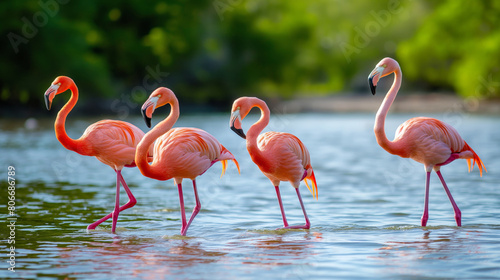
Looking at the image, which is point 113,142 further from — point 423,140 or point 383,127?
point 423,140

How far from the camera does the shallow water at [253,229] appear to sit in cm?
575

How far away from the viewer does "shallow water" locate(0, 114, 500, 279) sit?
575cm

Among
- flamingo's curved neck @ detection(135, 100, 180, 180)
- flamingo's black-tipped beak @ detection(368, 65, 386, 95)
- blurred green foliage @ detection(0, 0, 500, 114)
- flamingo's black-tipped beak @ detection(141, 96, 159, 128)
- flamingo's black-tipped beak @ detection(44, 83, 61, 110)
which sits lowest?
flamingo's curved neck @ detection(135, 100, 180, 180)

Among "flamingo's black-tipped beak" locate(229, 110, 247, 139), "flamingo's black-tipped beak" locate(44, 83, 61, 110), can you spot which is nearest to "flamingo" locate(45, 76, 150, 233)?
"flamingo's black-tipped beak" locate(44, 83, 61, 110)

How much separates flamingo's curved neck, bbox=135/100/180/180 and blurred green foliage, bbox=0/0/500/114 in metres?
24.4

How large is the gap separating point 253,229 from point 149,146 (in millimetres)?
1603

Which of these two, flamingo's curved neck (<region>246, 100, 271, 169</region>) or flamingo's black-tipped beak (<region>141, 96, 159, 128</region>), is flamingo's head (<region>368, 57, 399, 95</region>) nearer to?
flamingo's curved neck (<region>246, 100, 271, 169</region>)

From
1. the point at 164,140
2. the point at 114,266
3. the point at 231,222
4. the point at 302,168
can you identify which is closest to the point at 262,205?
the point at 231,222

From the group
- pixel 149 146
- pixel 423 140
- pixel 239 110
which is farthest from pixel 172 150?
pixel 423 140

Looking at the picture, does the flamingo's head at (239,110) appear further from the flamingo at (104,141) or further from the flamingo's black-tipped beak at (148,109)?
the flamingo at (104,141)

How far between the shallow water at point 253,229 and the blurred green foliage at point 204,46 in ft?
57.9

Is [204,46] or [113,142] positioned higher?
[204,46]

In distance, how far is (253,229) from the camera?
7719mm

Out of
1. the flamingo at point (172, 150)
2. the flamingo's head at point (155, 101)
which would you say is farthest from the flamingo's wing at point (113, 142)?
the flamingo's head at point (155, 101)
